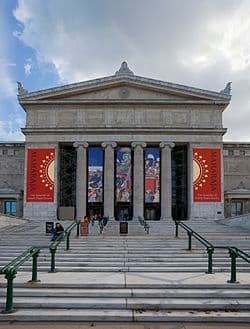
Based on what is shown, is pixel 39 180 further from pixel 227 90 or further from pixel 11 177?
pixel 227 90

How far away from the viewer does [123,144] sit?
42344 millimetres

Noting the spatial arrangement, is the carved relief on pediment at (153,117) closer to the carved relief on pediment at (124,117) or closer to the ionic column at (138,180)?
the carved relief on pediment at (124,117)

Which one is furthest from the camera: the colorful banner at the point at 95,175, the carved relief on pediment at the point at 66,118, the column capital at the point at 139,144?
the carved relief on pediment at the point at 66,118

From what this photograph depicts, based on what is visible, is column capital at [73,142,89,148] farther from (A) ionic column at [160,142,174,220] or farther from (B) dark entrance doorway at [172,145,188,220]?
(B) dark entrance doorway at [172,145,188,220]

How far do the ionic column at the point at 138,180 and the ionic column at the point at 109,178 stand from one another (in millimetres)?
2192

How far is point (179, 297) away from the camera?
364 inches

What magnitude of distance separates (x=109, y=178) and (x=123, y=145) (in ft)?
13.1

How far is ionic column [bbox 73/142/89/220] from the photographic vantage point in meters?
40.6

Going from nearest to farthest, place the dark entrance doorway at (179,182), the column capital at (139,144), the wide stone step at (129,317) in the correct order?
1. the wide stone step at (129,317)
2. the column capital at (139,144)
3. the dark entrance doorway at (179,182)

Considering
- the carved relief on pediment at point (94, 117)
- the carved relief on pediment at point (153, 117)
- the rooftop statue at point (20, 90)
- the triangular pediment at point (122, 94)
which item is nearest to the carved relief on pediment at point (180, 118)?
the carved relief on pediment at point (153, 117)

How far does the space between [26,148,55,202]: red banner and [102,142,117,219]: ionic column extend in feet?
17.4

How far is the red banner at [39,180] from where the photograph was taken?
132ft

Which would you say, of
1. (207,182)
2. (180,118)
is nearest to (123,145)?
(180,118)

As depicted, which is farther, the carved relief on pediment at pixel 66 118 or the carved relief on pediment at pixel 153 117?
the carved relief on pediment at pixel 66 118
